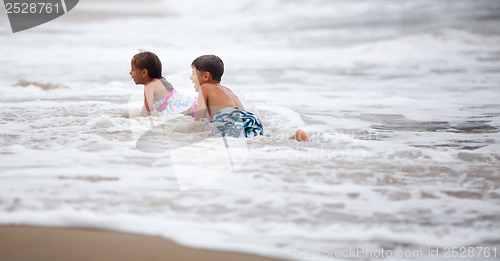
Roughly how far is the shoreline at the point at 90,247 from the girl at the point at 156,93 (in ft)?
6.85

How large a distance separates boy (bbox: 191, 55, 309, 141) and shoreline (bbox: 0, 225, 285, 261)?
1500 millimetres

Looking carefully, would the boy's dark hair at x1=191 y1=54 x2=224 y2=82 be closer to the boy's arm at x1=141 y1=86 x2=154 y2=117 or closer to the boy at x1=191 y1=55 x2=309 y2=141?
the boy at x1=191 y1=55 x2=309 y2=141

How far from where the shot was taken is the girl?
3533mm

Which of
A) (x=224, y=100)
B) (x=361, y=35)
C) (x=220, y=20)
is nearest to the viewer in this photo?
(x=224, y=100)

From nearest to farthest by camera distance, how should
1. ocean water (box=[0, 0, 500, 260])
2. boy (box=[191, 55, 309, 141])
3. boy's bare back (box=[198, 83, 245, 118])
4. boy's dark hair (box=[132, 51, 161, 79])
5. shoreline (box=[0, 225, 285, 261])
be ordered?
shoreline (box=[0, 225, 285, 261]) → ocean water (box=[0, 0, 500, 260]) → boy (box=[191, 55, 309, 141]) → boy's bare back (box=[198, 83, 245, 118]) → boy's dark hair (box=[132, 51, 161, 79])

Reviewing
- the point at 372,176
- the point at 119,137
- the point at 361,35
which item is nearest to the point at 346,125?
the point at 372,176

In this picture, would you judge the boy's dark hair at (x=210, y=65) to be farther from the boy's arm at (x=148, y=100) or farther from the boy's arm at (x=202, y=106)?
the boy's arm at (x=148, y=100)

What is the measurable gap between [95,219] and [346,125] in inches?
104

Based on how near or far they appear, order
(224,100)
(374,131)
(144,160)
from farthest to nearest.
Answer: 1. (374,131)
2. (224,100)
3. (144,160)

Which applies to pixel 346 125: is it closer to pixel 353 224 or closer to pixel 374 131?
pixel 374 131

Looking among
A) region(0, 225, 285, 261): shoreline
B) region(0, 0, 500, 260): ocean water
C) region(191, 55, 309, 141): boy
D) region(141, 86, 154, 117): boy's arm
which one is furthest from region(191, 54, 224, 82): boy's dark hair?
region(0, 225, 285, 261): shoreline

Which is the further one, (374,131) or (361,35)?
(361,35)

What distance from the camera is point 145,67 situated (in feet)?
11.6

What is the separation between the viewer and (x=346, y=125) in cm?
379
